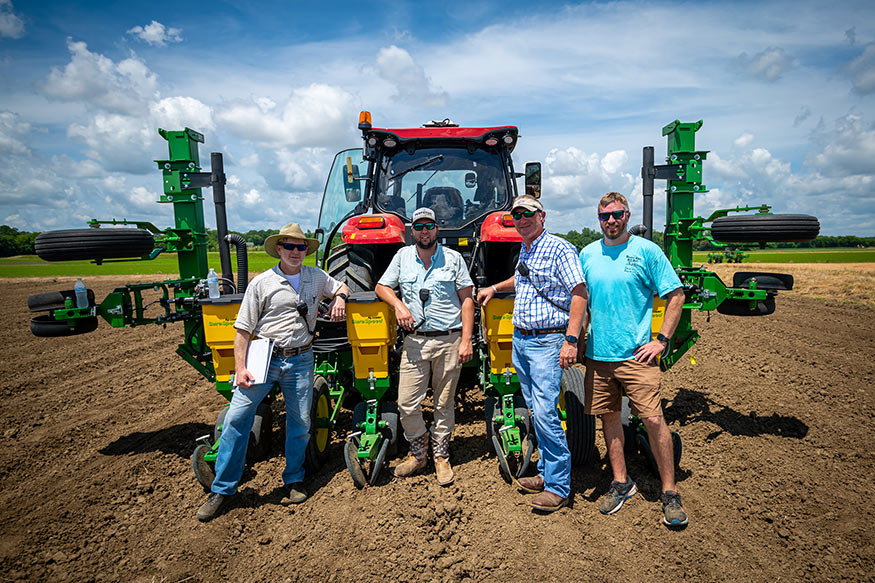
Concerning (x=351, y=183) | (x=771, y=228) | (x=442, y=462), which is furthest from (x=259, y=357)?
(x=771, y=228)

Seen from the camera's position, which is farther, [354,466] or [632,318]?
[354,466]

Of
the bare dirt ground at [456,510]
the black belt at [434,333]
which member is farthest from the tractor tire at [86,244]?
the black belt at [434,333]

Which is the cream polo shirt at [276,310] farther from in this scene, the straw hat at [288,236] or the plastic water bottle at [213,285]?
the plastic water bottle at [213,285]

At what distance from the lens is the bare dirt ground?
2752 mm

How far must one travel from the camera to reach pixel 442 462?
12.2ft

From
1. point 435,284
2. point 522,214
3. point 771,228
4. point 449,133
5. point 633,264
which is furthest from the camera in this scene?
point 449,133

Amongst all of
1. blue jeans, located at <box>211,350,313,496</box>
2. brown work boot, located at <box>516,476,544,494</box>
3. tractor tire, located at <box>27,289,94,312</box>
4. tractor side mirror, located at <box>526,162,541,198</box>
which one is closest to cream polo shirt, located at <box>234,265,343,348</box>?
blue jeans, located at <box>211,350,313,496</box>

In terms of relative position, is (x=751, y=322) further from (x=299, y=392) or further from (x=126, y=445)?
(x=126, y=445)

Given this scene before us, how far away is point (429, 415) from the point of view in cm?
538

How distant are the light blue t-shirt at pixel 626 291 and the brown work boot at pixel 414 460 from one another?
1.54 meters

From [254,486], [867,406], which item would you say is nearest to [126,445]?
[254,486]

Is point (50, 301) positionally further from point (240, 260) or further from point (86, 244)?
point (240, 260)

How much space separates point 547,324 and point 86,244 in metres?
3.50

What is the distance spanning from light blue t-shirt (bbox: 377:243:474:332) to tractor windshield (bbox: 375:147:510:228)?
5.41ft
